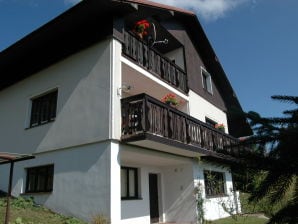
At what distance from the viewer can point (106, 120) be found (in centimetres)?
946

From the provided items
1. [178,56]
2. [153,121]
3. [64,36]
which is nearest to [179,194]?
[153,121]

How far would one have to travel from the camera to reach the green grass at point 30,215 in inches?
325

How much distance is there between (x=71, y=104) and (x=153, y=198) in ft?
18.7

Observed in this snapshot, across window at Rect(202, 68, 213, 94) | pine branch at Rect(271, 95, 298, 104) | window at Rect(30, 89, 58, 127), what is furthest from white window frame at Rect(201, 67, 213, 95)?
pine branch at Rect(271, 95, 298, 104)

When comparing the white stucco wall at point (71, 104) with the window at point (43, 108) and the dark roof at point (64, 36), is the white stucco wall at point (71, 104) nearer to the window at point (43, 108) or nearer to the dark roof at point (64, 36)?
the window at point (43, 108)

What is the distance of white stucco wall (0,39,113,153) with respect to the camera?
988 centimetres

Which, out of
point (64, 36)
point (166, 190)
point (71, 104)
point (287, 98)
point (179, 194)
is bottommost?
point (179, 194)

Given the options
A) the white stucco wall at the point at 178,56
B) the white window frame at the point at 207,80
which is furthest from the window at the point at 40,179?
the white window frame at the point at 207,80

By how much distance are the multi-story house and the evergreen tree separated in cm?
581

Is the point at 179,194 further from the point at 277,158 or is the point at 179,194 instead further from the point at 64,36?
the point at 277,158

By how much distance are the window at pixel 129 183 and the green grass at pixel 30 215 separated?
9.36 ft

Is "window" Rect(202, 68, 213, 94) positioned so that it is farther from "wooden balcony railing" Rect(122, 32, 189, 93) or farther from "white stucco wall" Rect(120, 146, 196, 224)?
"white stucco wall" Rect(120, 146, 196, 224)

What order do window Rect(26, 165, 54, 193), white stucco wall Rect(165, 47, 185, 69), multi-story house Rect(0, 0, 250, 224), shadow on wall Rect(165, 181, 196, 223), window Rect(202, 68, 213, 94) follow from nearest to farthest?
multi-story house Rect(0, 0, 250, 224)
window Rect(26, 165, 54, 193)
shadow on wall Rect(165, 181, 196, 223)
white stucco wall Rect(165, 47, 185, 69)
window Rect(202, 68, 213, 94)

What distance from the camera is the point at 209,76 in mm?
19562
